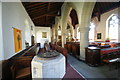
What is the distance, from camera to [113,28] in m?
8.42

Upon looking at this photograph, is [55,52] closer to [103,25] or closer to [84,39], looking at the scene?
[84,39]

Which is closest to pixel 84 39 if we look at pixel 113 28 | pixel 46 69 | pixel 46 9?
pixel 46 69

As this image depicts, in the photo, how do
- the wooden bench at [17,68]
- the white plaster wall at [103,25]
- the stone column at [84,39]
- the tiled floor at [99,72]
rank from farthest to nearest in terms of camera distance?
the white plaster wall at [103,25]
the stone column at [84,39]
the tiled floor at [99,72]
the wooden bench at [17,68]

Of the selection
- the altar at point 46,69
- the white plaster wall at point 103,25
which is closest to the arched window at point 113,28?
the white plaster wall at point 103,25

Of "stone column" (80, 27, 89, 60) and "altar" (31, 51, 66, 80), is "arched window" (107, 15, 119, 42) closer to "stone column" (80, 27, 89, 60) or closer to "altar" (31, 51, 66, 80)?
"stone column" (80, 27, 89, 60)

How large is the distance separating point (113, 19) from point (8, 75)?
11611mm

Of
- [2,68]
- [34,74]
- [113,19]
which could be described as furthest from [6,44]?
[113,19]

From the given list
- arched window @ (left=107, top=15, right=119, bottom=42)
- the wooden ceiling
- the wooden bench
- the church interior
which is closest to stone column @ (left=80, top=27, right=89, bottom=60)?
the church interior

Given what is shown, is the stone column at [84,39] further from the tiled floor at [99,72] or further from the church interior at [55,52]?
the tiled floor at [99,72]

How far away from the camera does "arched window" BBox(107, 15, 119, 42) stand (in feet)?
26.2

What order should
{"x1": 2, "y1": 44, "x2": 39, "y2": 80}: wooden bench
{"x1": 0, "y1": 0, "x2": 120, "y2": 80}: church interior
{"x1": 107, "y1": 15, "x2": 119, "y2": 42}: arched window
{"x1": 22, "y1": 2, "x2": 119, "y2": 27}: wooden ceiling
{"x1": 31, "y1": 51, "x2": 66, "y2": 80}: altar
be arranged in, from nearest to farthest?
{"x1": 31, "y1": 51, "x2": 66, "y2": 80}: altar
{"x1": 0, "y1": 0, "x2": 120, "y2": 80}: church interior
{"x1": 2, "y1": 44, "x2": 39, "y2": 80}: wooden bench
{"x1": 22, "y1": 2, "x2": 119, "y2": 27}: wooden ceiling
{"x1": 107, "y1": 15, "x2": 119, "y2": 42}: arched window

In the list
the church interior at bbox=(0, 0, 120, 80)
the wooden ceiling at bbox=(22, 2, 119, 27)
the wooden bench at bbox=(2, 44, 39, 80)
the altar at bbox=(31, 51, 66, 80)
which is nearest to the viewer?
the altar at bbox=(31, 51, 66, 80)

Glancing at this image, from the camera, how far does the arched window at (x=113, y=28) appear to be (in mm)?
7984

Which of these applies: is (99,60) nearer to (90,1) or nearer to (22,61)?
(90,1)
